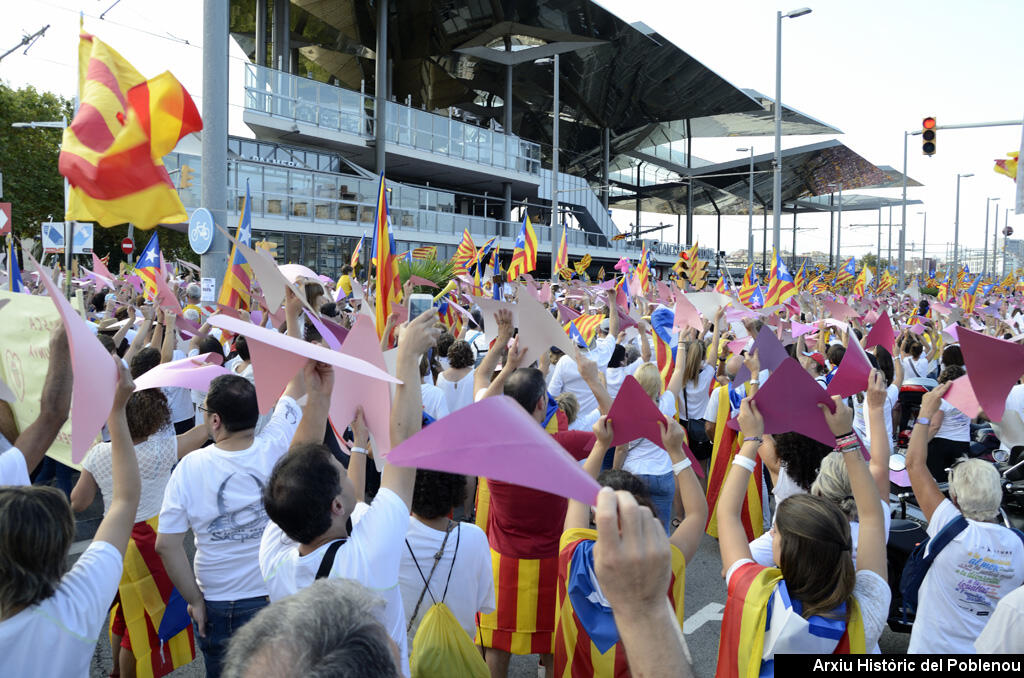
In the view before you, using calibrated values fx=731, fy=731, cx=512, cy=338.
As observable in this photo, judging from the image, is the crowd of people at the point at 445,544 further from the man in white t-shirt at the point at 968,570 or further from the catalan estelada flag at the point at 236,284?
the catalan estelada flag at the point at 236,284

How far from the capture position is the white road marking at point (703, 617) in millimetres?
4218

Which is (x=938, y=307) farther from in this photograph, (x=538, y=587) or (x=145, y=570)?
(x=145, y=570)

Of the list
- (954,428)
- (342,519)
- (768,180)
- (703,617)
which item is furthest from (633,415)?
(768,180)

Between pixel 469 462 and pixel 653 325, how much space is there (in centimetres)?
703

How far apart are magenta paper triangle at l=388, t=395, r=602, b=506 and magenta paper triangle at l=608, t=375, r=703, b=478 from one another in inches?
54.2

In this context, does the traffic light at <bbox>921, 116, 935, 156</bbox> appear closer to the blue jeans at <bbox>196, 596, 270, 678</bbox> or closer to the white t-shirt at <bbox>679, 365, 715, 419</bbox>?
the white t-shirt at <bbox>679, 365, 715, 419</bbox>

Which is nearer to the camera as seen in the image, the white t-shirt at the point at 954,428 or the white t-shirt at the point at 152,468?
the white t-shirt at the point at 152,468

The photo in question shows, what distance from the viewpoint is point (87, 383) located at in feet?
6.54

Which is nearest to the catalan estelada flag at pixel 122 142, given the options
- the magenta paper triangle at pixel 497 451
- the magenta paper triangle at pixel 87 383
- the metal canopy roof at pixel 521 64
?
the magenta paper triangle at pixel 87 383

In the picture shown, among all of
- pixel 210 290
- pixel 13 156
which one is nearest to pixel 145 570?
pixel 210 290

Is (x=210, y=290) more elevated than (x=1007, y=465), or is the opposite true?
(x=210, y=290)

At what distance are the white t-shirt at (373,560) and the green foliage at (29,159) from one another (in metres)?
28.1

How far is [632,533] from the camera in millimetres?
1193

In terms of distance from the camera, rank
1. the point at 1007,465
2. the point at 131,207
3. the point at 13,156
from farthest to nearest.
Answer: the point at 13,156, the point at 1007,465, the point at 131,207
